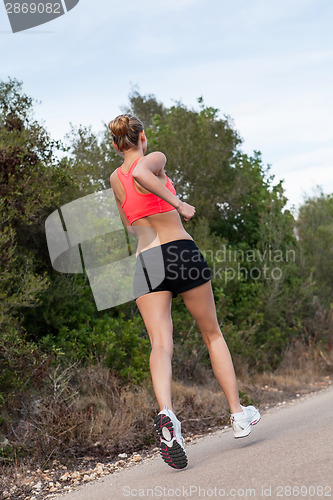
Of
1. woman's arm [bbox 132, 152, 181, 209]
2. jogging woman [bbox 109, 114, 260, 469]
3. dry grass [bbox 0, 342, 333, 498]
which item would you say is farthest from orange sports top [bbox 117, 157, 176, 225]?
dry grass [bbox 0, 342, 333, 498]

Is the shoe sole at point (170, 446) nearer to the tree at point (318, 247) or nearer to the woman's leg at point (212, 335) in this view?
the woman's leg at point (212, 335)

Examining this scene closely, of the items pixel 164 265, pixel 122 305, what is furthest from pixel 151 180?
pixel 122 305

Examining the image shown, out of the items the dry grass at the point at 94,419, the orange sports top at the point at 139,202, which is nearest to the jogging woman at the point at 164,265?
the orange sports top at the point at 139,202

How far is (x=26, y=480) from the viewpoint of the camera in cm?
475

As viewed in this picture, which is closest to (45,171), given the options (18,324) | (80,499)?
(18,324)

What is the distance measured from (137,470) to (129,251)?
18.9ft

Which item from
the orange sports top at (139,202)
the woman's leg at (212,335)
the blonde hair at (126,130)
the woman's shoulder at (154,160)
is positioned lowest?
the woman's leg at (212,335)

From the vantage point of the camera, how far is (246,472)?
327 centimetres

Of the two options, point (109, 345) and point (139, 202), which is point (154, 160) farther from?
point (109, 345)

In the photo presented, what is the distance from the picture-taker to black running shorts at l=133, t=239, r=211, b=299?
407 cm

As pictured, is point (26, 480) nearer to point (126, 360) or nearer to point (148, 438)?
point (148, 438)

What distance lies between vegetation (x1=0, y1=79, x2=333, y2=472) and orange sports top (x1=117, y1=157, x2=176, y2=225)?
7.61ft

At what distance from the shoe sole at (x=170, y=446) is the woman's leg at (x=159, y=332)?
264 millimetres

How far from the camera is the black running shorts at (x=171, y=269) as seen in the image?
4.07 m
